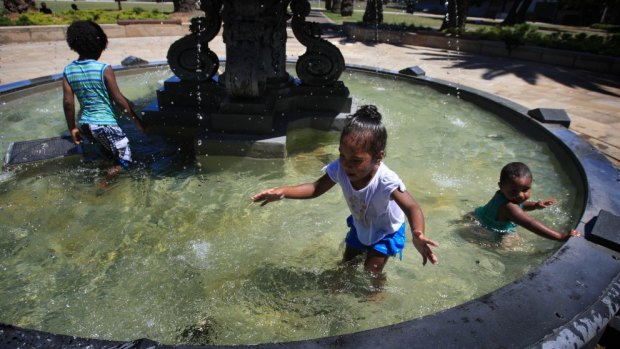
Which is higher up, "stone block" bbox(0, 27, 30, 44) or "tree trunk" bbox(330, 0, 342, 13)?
"tree trunk" bbox(330, 0, 342, 13)

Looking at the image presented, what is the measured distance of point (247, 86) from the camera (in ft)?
15.5

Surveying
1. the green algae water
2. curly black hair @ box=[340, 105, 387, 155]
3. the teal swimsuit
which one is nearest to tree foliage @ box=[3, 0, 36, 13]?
the green algae water

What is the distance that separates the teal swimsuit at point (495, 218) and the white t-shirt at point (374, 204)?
117cm

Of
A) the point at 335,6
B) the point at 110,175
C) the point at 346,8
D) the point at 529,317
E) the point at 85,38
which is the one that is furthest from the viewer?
the point at 335,6

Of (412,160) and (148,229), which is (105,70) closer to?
(148,229)

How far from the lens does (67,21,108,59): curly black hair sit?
3.53 m

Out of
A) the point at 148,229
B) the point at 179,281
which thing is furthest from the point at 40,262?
the point at 179,281

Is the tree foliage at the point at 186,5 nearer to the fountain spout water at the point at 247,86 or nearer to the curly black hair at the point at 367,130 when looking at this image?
the fountain spout water at the point at 247,86

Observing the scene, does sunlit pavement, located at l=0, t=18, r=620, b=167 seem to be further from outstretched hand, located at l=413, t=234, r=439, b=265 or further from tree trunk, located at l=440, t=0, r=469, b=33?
outstretched hand, located at l=413, t=234, r=439, b=265

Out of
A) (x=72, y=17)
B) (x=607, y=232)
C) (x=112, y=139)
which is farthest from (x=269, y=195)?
(x=72, y=17)

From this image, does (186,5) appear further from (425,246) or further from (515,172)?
(425,246)

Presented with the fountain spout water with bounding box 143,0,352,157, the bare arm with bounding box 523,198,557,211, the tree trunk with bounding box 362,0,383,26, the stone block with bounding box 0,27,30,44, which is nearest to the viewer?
the bare arm with bounding box 523,198,557,211

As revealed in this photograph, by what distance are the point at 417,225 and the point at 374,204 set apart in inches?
14.1

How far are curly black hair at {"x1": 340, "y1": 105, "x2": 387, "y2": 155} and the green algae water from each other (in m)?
1.06
